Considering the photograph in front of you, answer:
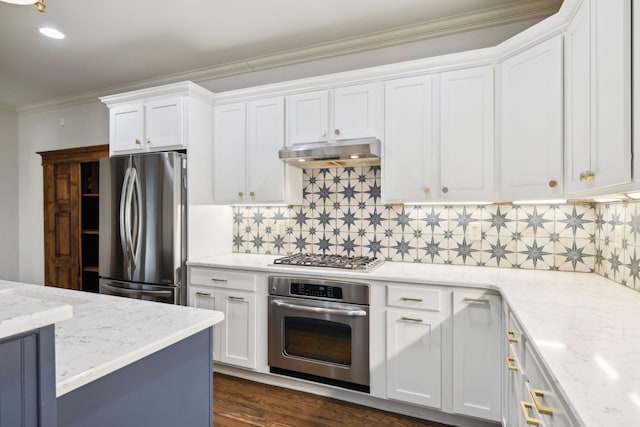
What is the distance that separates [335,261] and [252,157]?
1.14 meters

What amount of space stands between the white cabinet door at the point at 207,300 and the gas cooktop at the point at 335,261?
1.97 feet

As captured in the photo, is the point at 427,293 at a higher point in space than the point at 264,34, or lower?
lower

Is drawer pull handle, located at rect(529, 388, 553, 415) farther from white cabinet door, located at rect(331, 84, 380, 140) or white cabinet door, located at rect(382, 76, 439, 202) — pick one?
white cabinet door, located at rect(331, 84, 380, 140)

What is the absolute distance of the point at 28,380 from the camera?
2.20 ft

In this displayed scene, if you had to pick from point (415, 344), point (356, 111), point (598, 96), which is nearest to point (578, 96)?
point (598, 96)

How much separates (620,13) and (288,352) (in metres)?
2.57

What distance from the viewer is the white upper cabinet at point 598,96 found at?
1.30 meters

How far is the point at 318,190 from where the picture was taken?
124 inches

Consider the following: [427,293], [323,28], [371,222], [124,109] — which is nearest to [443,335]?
[427,293]

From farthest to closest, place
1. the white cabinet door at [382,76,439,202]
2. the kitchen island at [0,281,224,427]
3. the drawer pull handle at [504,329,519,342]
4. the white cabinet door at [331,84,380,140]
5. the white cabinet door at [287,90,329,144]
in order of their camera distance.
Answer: the white cabinet door at [287,90,329,144] < the white cabinet door at [331,84,380,140] < the white cabinet door at [382,76,439,202] < the drawer pull handle at [504,329,519,342] < the kitchen island at [0,281,224,427]

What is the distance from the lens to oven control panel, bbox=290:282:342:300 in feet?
8.03

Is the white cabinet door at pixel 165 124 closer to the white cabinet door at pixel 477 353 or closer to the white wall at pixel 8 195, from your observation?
the white cabinet door at pixel 477 353

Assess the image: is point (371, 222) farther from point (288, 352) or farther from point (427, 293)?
point (288, 352)

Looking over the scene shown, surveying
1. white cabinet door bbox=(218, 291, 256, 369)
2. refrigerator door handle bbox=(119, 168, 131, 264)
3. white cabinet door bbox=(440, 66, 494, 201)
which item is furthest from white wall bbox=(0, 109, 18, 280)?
white cabinet door bbox=(440, 66, 494, 201)
